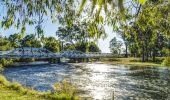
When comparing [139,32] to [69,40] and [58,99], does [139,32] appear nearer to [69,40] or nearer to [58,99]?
[58,99]

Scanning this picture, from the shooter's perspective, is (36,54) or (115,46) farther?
(115,46)

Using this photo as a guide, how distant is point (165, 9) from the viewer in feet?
31.7

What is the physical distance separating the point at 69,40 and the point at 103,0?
468ft

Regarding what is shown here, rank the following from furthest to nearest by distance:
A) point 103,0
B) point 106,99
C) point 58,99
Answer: point 106,99 → point 58,99 → point 103,0

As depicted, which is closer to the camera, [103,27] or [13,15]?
[13,15]

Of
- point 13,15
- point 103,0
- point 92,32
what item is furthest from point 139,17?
point 103,0

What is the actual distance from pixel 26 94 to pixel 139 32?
456 inches

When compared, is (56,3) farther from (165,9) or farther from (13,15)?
(165,9)

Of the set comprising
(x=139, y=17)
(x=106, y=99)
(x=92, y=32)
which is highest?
(x=139, y=17)

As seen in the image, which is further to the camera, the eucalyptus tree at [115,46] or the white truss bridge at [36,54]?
the eucalyptus tree at [115,46]

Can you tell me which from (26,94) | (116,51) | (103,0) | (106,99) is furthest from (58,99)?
(116,51)

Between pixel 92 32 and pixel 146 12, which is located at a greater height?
pixel 146 12

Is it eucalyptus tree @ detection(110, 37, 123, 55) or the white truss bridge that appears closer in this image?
the white truss bridge

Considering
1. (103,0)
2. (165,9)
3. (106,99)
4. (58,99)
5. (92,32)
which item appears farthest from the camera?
(106,99)
